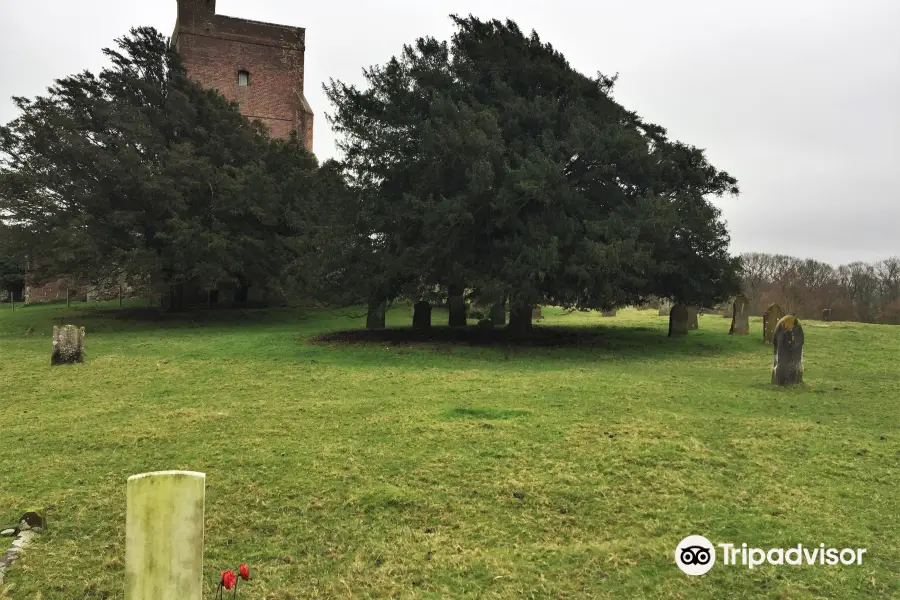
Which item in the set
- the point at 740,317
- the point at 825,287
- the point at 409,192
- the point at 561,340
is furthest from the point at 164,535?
the point at 825,287

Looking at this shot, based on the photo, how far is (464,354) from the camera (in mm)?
12383

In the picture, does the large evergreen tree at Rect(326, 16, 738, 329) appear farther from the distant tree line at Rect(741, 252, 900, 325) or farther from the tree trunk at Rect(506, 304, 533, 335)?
the distant tree line at Rect(741, 252, 900, 325)

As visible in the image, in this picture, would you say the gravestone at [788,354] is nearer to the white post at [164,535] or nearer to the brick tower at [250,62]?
the white post at [164,535]

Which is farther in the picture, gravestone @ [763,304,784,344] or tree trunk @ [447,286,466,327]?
tree trunk @ [447,286,466,327]

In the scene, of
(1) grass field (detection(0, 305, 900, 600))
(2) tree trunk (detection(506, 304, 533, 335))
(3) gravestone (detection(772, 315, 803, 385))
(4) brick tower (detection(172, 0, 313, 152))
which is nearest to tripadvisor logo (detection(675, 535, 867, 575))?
(1) grass field (detection(0, 305, 900, 600))

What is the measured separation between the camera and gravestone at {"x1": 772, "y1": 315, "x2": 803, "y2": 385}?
8148 mm

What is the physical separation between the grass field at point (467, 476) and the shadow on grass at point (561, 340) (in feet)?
13.7

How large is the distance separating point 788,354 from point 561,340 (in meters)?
7.41

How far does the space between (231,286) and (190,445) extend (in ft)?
83.4

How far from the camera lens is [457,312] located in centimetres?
1942

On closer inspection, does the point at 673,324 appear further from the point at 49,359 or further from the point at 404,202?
the point at 49,359

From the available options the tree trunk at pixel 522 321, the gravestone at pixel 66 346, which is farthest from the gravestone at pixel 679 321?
the gravestone at pixel 66 346

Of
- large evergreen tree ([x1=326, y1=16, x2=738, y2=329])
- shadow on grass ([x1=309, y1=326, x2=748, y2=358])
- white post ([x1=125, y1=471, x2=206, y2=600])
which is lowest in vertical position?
shadow on grass ([x1=309, y1=326, x2=748, y2=358])

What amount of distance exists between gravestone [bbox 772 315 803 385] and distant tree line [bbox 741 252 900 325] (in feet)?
100
